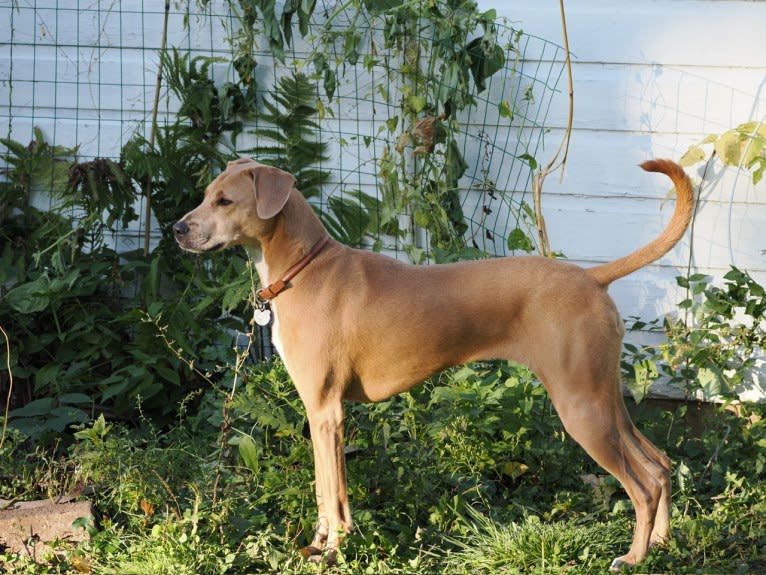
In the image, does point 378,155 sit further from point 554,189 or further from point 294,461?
point 294,461

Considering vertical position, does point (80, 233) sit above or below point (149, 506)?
above

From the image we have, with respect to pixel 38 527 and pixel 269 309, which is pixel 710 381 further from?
pixel 38 527

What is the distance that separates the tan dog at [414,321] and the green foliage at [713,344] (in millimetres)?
1322

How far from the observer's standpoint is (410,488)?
4.58 m

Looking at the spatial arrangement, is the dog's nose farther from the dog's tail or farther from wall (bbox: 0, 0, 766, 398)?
wall (bbox: 0, 0, 766, 398)

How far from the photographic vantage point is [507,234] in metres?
6.02

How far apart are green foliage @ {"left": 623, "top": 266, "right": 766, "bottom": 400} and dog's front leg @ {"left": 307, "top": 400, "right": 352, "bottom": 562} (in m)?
1.93

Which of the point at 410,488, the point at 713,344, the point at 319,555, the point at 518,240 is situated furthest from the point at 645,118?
the point at 319,555

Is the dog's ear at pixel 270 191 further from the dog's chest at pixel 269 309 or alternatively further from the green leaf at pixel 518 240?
the green leaf at pixel 518 240

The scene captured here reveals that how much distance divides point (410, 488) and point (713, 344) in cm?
200

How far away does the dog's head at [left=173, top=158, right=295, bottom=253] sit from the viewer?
158 inches

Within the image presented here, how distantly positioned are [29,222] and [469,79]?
279 centimetres

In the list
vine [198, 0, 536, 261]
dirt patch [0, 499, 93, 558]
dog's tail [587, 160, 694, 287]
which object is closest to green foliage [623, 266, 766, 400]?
vine [198, 0, 536, 261]

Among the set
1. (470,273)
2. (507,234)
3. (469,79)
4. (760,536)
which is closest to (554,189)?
(507,234)
